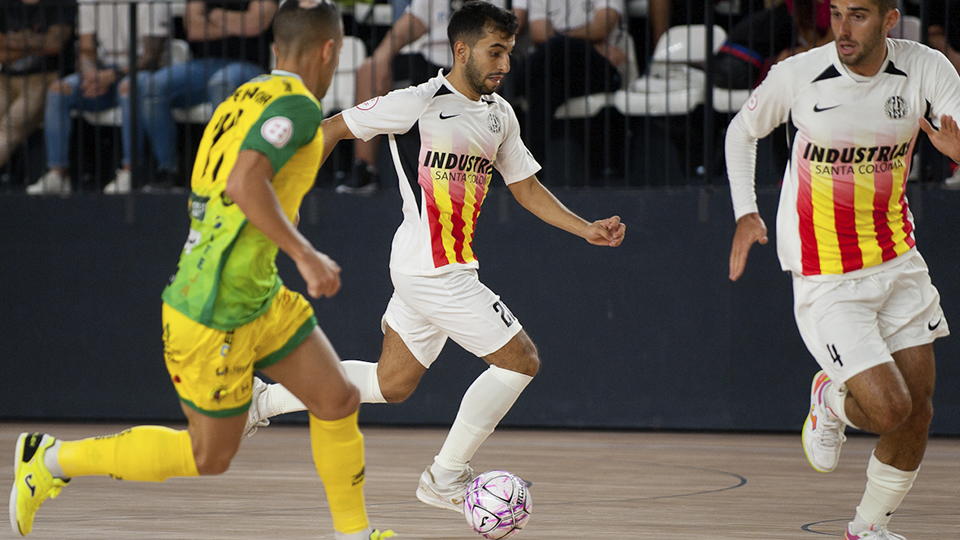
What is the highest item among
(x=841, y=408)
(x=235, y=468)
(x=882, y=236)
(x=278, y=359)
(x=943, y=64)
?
(x=943, y=64)

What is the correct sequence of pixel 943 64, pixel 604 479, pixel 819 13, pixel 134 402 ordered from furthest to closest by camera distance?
1. pixel 134 402
2. pixel 819 13
3. pixel 604 479
4. pixel 943 64

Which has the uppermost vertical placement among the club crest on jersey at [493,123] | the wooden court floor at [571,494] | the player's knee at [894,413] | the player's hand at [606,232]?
the club crest on jersey at [493,123]

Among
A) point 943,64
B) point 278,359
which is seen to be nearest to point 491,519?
point 278,359

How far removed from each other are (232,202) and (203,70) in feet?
17.5

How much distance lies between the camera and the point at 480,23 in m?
4.71

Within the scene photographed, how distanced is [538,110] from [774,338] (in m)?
2.25

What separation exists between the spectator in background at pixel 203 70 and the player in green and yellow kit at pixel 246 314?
501 centimetres

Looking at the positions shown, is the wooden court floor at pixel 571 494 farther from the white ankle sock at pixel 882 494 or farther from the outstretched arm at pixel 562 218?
the outstretched arm at pixel 562 218

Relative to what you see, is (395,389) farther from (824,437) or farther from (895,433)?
(895,433)

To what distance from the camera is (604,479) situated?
19.8 feet

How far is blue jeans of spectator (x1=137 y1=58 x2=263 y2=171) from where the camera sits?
27.5 ft

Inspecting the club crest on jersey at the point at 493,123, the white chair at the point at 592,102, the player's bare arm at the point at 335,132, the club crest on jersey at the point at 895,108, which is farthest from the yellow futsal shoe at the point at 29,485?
the white chair at the point at 592,102

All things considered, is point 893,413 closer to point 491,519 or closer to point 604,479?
point 491,519

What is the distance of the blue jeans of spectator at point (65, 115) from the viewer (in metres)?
8.45
